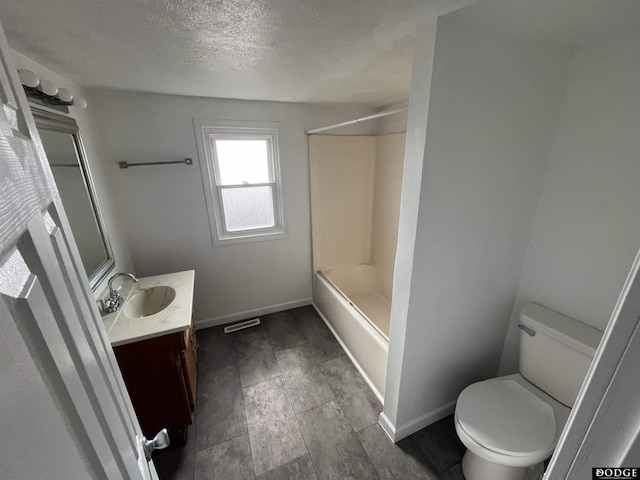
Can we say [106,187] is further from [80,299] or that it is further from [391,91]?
[391,91]

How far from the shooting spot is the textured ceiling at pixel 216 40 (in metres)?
0.88

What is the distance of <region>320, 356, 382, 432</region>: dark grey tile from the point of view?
5.73 ft

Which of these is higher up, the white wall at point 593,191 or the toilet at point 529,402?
the white wall at point 593,191

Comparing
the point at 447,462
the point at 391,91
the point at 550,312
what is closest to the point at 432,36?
the point at 391,91

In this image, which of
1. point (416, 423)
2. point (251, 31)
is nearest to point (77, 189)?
point (251, 31)

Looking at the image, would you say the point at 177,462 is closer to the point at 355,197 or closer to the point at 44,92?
the point at 44,92

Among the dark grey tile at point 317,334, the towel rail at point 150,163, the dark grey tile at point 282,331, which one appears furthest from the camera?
the dark grey tile at point 282,331

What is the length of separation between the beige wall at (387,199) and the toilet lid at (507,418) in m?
1.47

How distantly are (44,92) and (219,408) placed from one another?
2.09 metres

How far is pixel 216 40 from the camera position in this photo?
43.7 inches

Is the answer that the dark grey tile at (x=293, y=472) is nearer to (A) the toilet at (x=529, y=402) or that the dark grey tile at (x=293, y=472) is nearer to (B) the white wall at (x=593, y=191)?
(A) the toilet at (x=529, y=402)

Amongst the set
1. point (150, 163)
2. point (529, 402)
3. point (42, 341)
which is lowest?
point (529, 402)

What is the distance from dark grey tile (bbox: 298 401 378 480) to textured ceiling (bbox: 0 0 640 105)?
221cm

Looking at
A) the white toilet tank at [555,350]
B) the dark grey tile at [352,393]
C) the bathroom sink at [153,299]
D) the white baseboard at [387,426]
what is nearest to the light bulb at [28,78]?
the bathroom sink at [153,299]
